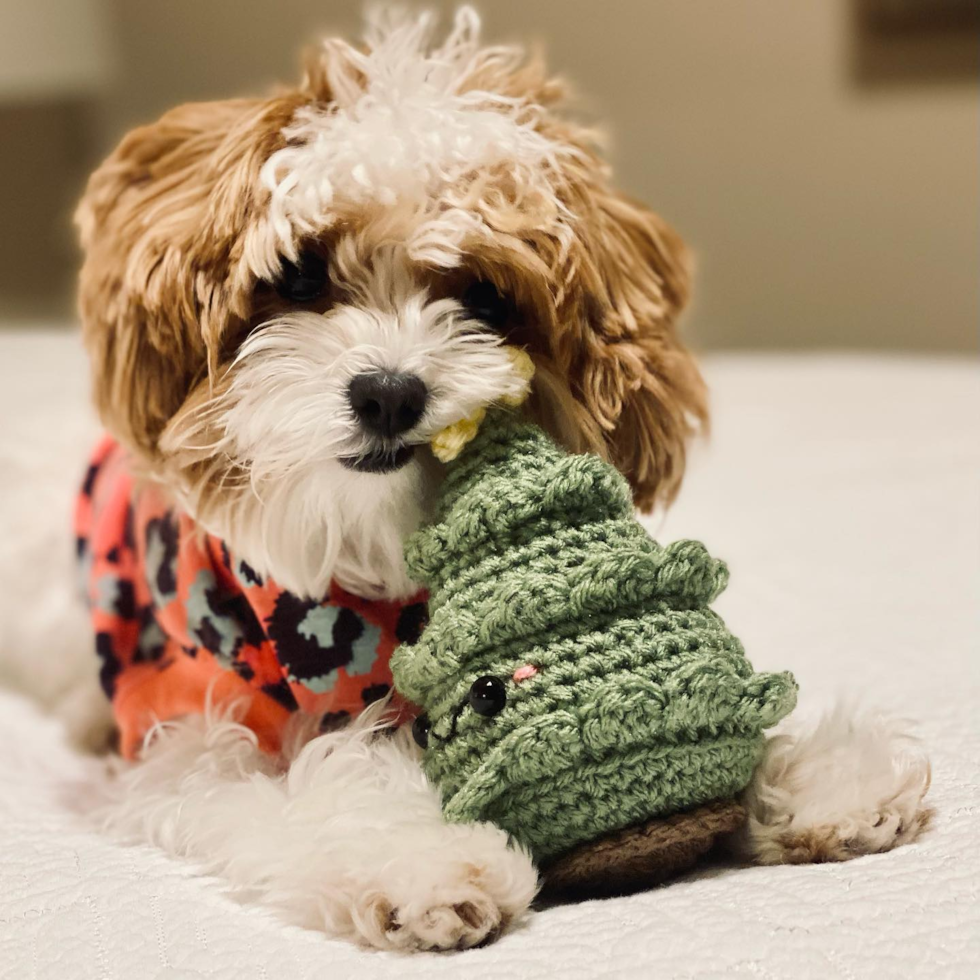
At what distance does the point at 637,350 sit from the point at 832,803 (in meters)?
0.40

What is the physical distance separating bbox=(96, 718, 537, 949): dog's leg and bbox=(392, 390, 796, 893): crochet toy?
0.16ft

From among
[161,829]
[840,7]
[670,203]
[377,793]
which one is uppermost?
[840,7]

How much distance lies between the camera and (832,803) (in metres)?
0.99

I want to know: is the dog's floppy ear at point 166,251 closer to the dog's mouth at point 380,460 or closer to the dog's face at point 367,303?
the dog's face at point 367,303

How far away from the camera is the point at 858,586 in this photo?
168 cm

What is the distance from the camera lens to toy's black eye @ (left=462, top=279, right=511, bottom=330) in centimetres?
106

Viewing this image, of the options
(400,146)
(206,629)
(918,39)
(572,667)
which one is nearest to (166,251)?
(400,146)

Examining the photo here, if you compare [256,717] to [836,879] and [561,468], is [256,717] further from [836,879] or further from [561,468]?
[836,879]

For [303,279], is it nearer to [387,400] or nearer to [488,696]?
[387,400]

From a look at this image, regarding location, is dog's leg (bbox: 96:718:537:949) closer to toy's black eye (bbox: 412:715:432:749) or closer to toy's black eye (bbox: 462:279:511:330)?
toy's black eye (bbox: 412:715:432:749)

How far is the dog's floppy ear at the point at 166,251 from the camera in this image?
3.46ft

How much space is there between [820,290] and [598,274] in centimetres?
258

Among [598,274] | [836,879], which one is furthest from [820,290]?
[836,879]

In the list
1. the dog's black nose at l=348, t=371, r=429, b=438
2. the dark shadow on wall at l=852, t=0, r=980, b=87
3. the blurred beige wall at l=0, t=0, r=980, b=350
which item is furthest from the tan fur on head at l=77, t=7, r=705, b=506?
the dark shadow on wall at l=852, t=0, r=980, b=87
